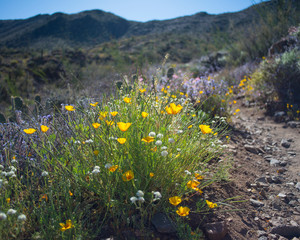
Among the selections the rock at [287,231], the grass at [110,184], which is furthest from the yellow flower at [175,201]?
the rock at [287,231]

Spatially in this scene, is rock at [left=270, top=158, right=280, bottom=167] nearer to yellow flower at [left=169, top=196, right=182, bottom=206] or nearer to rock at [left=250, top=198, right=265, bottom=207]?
rock at [left=250, top=198, right=265, bottom=207]

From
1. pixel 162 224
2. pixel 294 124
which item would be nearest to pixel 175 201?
pixel 162 224

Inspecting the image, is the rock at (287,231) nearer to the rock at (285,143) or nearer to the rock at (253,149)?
the rock at (253,149)

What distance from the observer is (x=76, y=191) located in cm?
169

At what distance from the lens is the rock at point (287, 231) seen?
6.23 ft

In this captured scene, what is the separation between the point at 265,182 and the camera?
2.61 meters

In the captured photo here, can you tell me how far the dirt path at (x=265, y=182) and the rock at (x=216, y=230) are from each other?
107 mm

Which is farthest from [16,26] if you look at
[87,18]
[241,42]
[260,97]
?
[260,97]

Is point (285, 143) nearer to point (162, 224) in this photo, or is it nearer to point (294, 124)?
point (294, 124)

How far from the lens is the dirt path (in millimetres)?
1903

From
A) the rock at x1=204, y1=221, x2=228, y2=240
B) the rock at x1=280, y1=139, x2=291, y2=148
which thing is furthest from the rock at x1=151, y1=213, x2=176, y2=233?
the rock at x1=280, y1=139, x2=291, y2=148

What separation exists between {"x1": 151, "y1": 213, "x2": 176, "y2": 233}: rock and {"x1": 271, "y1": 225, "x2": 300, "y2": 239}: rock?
1011 millimetres

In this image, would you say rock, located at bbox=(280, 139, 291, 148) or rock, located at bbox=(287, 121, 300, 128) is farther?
rock, located at bbox=(287, 121, 300, 128)

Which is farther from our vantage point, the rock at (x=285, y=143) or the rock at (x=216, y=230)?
the rock at (x=285, y=143)
